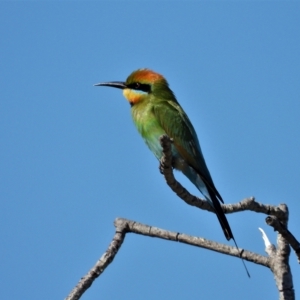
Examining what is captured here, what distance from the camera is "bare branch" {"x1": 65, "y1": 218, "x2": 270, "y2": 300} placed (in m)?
2.55

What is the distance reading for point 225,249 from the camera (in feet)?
8.57

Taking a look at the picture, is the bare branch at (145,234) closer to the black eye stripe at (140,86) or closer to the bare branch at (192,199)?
the bare branch at (192,199)

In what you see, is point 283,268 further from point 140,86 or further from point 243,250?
point 140,86

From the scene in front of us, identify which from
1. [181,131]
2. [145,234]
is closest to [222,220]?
[145,234]

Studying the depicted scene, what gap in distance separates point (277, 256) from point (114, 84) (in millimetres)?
2161

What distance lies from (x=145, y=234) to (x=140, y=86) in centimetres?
175

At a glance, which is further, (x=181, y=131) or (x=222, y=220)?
(x=181, y=131)

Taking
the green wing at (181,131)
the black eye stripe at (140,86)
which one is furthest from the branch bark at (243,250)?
the black eye stripe at (140,86)

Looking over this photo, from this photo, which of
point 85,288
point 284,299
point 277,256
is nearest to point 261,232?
point 277,256

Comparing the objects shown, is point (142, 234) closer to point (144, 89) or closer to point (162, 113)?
point (162, 113)

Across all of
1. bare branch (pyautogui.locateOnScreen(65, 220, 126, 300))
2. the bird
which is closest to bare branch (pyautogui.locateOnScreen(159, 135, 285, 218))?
bare branch (pyautogui.locateOnScreen(65, 220, 126, 300))

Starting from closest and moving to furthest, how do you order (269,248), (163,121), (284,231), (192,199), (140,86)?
(284,231) < (269,248) < (192,199) < (163,121) < (140,86)

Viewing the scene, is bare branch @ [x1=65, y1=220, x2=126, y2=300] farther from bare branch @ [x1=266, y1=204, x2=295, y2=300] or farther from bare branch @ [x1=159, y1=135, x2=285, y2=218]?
bare branch @ [x1=266, y1=204, x2=295, y2=300]

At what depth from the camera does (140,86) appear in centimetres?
421
